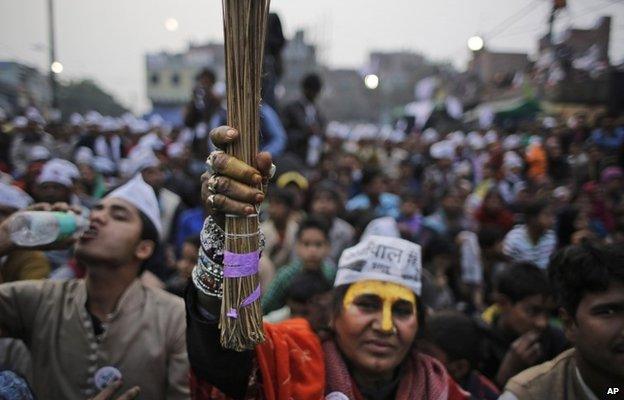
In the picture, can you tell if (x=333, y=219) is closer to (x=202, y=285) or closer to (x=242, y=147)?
(x=202, y=285)

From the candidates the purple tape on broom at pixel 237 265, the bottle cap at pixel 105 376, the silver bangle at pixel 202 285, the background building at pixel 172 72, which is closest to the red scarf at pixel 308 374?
the silver bangle at pixel 202 285

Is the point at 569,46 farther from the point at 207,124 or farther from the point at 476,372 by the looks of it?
the point at 476,372

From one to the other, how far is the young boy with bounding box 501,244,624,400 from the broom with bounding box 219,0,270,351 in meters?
1.26

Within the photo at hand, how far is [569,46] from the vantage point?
1254cm

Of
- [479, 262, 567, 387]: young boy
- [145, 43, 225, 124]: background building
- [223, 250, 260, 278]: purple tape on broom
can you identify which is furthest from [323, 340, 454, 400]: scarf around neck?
[145, 43, 225, 124]: background building

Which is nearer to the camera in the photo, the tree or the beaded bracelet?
the beaded bracelet

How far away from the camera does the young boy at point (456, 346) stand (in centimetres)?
317

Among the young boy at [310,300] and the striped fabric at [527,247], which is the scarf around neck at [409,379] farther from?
the striped fabric at [527,247]

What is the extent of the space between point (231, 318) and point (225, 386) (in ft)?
1.23

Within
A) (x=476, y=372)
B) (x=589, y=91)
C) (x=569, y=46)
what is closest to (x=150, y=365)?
(x=476, y=372)

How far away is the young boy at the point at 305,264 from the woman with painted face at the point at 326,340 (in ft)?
5.01

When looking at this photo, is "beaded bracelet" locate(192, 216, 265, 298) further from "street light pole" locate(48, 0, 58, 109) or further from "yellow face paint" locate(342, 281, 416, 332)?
"street light pole" locate(48, 0, 58, 109)

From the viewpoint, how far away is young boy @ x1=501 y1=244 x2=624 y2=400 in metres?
→ 2.09

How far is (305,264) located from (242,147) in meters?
2.87
